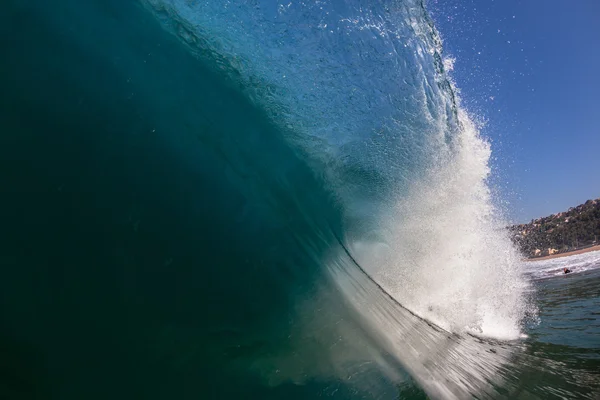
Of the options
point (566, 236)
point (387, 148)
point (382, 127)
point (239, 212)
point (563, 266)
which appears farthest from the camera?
point (566, 236)

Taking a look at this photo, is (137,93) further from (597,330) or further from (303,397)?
(597,330)

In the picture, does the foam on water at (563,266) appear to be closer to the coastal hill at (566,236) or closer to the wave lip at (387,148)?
the wave lip at (387,148)

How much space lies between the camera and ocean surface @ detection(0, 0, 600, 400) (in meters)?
2.28

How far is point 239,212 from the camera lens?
3736 mm

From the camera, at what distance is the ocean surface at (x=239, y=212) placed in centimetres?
228

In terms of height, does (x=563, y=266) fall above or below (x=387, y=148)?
above

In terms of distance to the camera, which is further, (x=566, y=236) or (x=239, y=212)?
(x=566, y=236)

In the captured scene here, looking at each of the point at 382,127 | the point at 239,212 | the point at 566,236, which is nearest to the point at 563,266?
the point at 382,127

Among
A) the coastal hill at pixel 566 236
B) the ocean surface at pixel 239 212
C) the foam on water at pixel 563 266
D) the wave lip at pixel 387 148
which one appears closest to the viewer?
the ocean surface at pixel 239 212

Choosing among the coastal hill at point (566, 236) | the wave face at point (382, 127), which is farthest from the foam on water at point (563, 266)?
the coastal hill at point (566, 236)

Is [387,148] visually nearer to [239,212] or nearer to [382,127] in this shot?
[382,127]

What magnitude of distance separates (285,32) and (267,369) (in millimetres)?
3794

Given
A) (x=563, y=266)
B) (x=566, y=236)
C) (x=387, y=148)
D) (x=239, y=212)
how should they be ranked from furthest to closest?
(x=566, y=236) → (x=563, y=266) → (x=387, y=148) → (x=239, y=212)

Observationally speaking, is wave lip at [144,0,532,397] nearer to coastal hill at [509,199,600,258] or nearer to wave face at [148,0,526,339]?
wave face at [148,0,526,339]
